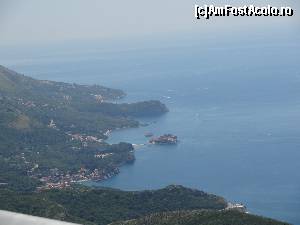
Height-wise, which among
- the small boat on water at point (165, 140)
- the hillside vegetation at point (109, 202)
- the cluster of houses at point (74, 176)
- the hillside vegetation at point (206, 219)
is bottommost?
the hillside vegetation at point (206, 219)

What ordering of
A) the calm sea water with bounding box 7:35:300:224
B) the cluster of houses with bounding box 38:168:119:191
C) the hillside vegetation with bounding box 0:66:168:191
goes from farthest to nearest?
the hillside vegetation with bounding box 0:66:168:191
the cluster of houses with bounding box 38:168:119:191
the calm sea water with bounding box 7:35:300:224

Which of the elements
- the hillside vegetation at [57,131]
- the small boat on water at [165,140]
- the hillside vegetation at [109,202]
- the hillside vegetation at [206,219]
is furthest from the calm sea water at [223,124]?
the hillside vegetation at [206,219]

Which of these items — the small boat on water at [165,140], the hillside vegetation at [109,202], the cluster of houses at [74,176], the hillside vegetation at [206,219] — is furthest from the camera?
the small boat on water at [165,140]

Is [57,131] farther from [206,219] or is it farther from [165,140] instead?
[206,219]

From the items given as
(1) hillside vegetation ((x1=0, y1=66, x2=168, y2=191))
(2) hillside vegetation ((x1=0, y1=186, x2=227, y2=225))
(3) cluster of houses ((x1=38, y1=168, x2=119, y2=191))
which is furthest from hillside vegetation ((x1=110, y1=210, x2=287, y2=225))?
(3) cluster of houses ((x1=38, y1=168, x2=119, y2=191))

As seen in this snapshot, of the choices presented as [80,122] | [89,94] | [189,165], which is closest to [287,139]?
[189,165]

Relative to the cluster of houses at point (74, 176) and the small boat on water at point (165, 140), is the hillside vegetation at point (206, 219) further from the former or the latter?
the small boat on water at point (165, 140)

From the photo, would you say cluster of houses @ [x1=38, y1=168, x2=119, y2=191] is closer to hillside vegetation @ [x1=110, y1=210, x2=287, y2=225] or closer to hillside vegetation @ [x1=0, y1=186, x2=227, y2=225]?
hillside vegetation @ [x1=0, y1=186, x2=227, y2=225]

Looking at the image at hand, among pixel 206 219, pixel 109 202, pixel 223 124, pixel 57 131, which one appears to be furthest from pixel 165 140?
pixel 206 219

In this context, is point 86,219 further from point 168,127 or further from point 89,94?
point 89,94
